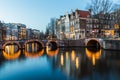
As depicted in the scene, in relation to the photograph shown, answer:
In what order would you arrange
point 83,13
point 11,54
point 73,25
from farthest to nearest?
1. point 73,25
2. point 83,13
3. point 11,54

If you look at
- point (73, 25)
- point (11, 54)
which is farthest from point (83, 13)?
point (11, 54)

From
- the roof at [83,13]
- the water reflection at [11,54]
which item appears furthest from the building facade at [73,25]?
the water reflection at [11,54]

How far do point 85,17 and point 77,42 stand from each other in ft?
34.5

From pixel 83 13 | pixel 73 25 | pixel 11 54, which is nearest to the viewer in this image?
pixel 11 54

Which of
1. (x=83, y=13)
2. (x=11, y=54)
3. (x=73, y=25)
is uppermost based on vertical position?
(x=83, y=13)

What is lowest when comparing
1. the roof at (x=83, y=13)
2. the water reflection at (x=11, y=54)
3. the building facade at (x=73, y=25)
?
the water reflection at (x=11, y=54)

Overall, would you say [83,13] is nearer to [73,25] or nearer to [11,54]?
[73,25]

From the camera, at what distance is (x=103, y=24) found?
5469 cm

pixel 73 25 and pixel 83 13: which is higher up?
pixel 83 13

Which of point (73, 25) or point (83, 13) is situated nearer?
point (83, 13)

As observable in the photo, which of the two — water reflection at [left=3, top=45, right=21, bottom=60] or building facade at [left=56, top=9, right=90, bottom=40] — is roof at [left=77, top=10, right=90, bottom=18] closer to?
building facade at [left=56, top=9, right=90, bottom=40]

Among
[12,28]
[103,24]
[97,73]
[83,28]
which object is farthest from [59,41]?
[12,28]

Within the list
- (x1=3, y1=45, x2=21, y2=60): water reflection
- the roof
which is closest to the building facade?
the roof

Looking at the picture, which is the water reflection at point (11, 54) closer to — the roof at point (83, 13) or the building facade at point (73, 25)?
the building facade at point (73, 25)
